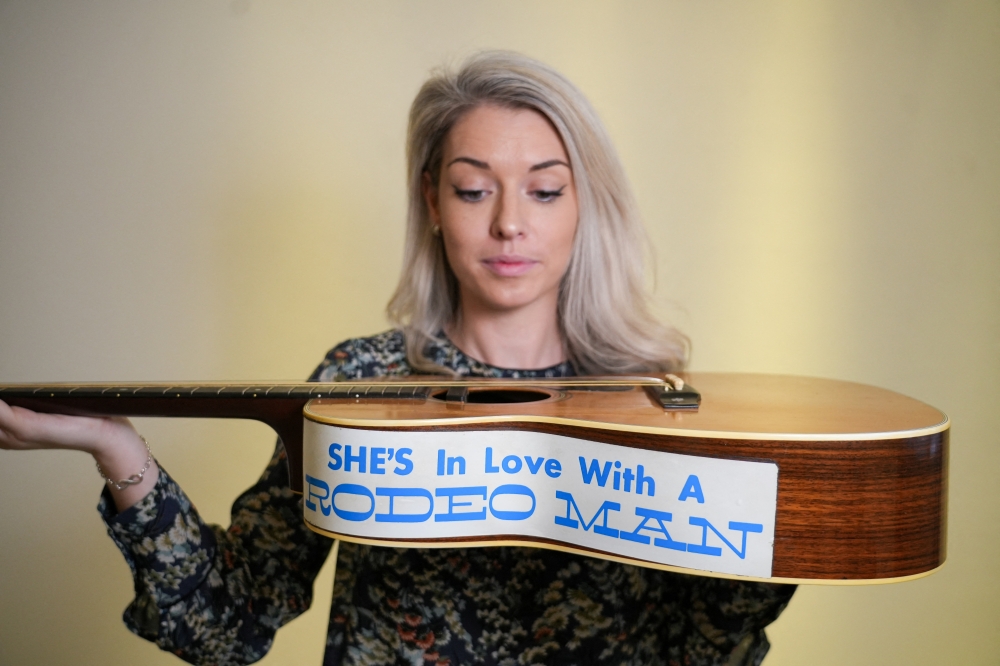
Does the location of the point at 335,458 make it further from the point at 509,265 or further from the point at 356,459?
the point at 509,265

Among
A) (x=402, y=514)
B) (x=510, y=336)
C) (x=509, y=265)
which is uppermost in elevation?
(x=509, y=265)

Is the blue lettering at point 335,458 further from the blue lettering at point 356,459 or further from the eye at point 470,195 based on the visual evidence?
the eye at point 470,195

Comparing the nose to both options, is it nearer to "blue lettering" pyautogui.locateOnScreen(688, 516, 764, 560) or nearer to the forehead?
the forehead

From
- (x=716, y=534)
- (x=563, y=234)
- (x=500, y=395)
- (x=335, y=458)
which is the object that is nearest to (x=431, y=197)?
(x=563, y=234)

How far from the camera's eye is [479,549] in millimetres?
1275

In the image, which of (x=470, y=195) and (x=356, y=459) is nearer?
(x=356, y=459)

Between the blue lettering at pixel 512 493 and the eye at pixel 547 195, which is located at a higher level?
the eye at pixel 547 195

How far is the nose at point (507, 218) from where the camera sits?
1.31 m

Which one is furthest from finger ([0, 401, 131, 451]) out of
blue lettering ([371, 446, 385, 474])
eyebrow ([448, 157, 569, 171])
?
eyebrow ([448, 157, 569, 171])

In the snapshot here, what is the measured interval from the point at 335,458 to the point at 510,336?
52 centimetres

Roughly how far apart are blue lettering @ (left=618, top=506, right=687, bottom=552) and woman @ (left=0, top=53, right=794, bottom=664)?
234 mm

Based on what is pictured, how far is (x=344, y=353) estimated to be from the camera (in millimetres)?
1437

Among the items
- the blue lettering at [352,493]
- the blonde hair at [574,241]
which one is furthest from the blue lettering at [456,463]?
the blonde hair at [574,241]

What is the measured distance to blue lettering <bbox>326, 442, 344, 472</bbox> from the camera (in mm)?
1022
